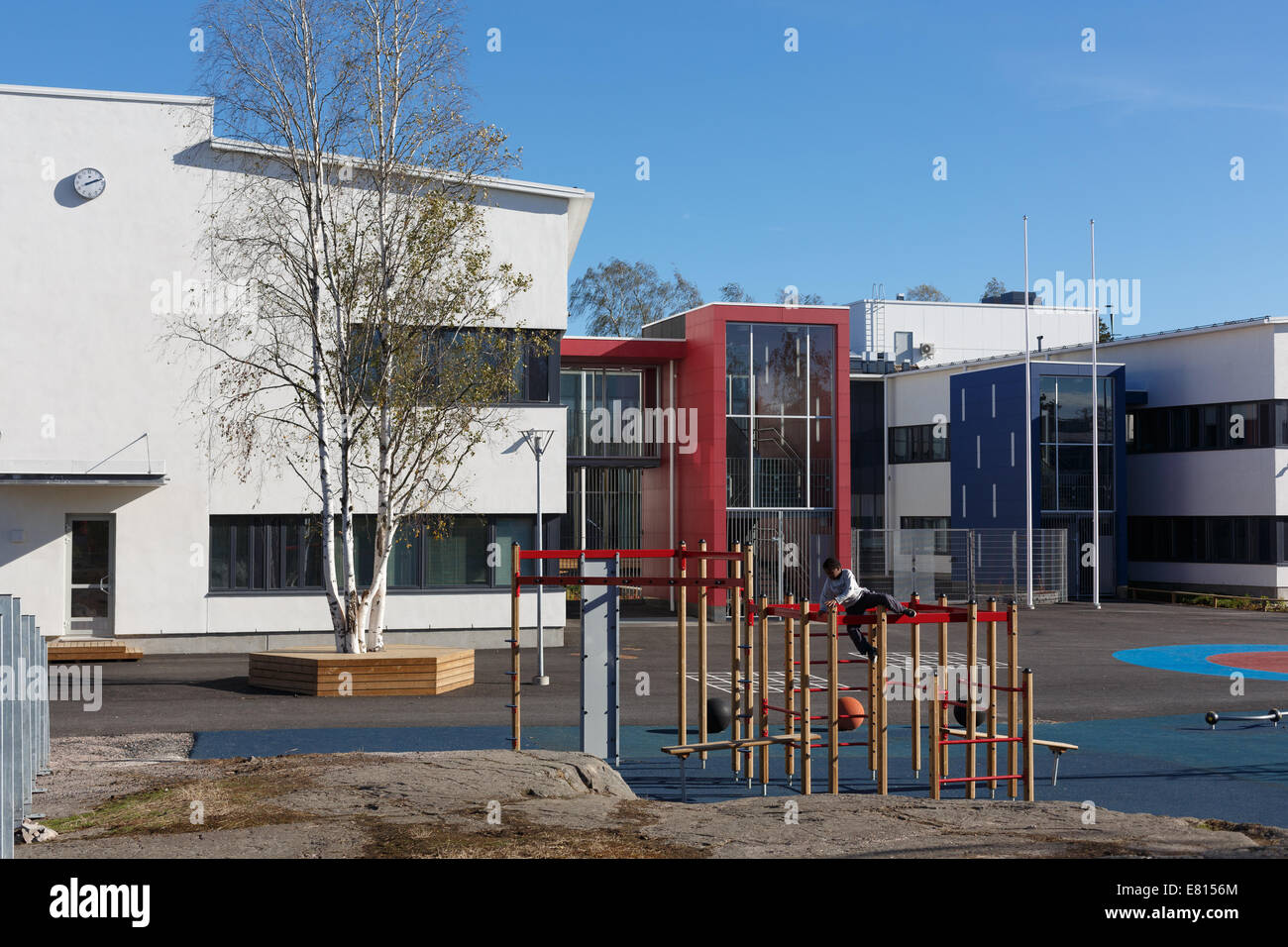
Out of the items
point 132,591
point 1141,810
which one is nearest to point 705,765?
point 1141,810

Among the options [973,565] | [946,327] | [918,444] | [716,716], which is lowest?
[716,716]

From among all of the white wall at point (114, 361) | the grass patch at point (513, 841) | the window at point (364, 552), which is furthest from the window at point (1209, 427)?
the grass patch at point (513, 841)

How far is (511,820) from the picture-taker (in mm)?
9984

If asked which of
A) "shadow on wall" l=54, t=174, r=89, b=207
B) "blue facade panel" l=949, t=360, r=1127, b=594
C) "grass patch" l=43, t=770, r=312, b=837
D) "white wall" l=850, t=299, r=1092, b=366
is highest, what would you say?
"white wall" l=850, t=299, r=1092, b=366

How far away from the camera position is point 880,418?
51.3m

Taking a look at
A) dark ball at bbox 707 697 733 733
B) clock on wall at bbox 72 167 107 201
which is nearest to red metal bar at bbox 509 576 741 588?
dark ball at bbox 707 697 733 733

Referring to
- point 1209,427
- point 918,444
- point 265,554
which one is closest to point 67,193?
point 265,554

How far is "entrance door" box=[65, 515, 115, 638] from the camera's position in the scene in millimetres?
25578

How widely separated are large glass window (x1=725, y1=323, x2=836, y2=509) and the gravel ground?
2453 centimetres

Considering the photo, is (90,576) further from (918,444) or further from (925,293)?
(925,293)

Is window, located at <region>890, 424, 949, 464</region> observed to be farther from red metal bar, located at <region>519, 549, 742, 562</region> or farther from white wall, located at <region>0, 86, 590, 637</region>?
red metal bar, located at <region>519, 549, 742, 562</region>

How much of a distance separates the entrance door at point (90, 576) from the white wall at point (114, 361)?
241 mm

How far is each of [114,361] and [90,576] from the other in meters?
4.48

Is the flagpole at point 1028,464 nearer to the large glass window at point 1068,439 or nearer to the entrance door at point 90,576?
the large glass window at point 1068,439
